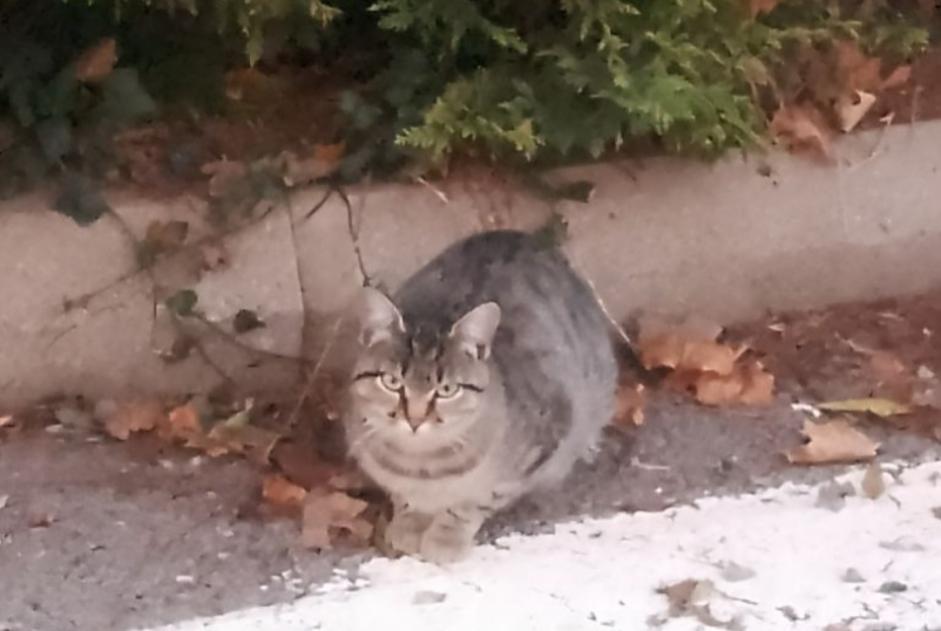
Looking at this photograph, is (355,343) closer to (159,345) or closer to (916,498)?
(159,345)

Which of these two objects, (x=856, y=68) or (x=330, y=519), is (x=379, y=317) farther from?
(x=856, y=68)

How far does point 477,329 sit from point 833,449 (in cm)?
57

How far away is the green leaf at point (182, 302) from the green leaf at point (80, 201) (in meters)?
0.16

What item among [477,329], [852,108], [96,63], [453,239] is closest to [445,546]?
[477,329]

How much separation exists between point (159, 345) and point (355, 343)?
11.7 inches

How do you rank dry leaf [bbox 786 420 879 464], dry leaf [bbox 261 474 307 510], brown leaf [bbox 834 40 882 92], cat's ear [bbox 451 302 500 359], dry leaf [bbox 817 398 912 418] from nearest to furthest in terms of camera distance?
cat's ear [bbox 451 302 500 359] < dry leaf [bbox 261 474 307 510] < dry leaf [bbox 786 420 879 464] < dry leaf [bbox 817 398 912 418] < brown leaf [bbox 834 40 882 92]

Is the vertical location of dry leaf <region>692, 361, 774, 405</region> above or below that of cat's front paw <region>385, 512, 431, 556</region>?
above

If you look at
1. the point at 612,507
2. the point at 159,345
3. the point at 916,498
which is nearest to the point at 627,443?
the point at 612,507

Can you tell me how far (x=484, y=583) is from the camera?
1.67 meters

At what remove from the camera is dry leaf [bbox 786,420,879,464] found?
76.6 inches

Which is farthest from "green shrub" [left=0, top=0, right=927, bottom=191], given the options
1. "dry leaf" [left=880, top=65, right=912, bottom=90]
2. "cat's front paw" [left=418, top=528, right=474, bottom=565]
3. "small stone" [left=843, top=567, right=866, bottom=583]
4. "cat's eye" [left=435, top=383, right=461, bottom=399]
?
"small stone" [left=843, top=567, right=866, bottom=583]

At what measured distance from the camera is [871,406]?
2.07 metres

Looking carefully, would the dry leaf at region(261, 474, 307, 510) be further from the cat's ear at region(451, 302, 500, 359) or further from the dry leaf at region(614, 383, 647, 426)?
the dry leaf at region(614, 383, 647, 426)

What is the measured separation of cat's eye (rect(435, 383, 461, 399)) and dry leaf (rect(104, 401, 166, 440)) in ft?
1.82
